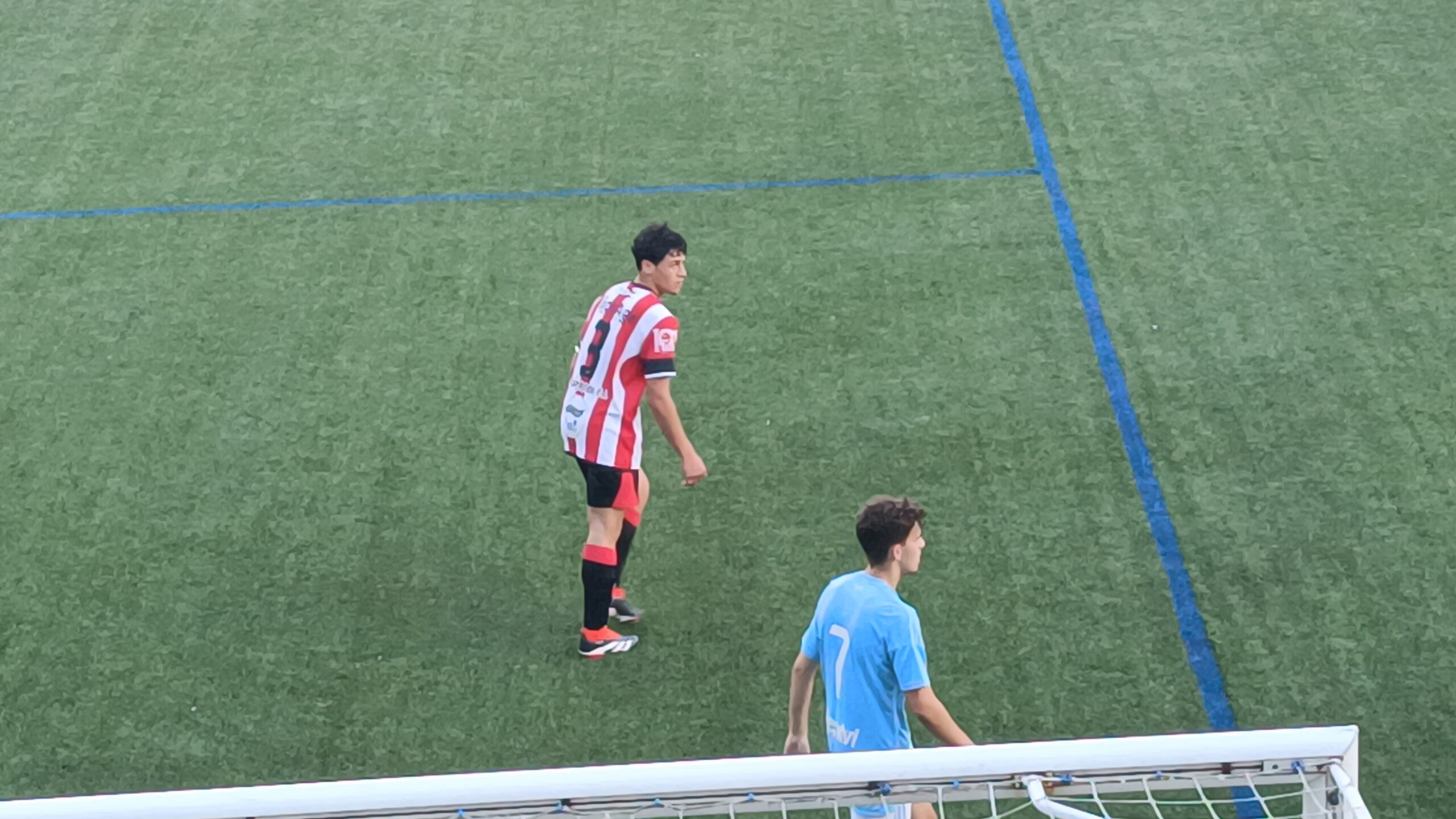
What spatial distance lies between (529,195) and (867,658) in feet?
14.5

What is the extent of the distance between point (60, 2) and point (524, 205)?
13.5 ft

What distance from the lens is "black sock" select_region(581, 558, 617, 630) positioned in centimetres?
491

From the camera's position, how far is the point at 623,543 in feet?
16.8

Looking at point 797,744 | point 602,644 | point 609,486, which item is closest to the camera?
point 797,744

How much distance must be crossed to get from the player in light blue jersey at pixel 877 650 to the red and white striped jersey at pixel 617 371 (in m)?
1.18

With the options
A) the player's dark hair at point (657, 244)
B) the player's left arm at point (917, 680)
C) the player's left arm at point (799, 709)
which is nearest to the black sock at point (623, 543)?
the player's dark hair at point (657, 244)

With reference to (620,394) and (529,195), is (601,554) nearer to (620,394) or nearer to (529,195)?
(620,394)

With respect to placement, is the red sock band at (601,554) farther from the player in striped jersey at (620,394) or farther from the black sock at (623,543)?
the black sock at (623,543)

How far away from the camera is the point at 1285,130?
767 cm

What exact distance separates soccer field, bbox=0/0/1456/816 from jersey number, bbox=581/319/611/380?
1008 mm

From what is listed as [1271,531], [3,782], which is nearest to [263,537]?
[3,782]

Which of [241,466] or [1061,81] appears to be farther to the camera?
[1061,81]

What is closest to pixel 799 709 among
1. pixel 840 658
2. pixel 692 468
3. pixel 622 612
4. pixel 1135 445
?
pixel 840 658

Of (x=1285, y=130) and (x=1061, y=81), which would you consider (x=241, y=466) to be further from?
(x=1285, y=130)
